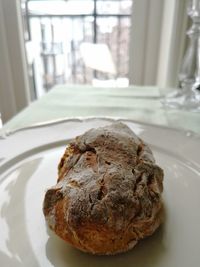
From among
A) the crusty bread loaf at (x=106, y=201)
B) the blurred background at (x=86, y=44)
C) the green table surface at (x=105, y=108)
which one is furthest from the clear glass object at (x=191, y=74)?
the crusty bread loaf at (x=106, y=201)

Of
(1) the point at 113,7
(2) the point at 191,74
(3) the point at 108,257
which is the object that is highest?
(1) the point at 113,7

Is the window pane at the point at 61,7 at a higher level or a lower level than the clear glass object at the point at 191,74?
higher

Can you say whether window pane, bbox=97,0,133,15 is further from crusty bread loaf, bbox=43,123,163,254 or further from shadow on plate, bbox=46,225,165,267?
shadow on plate, bbox=46,225,165,267

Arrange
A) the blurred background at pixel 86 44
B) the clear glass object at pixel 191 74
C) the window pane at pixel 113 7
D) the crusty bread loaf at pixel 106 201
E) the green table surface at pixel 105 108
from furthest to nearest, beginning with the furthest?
1. the window pane at pixel 113 7
2. the blurred background at pixel 86 44
3. the clear glass object at pixel 191 74
4. the green table surface at pixel 105 108
5. the crusty bread loaf at pixel 106 201

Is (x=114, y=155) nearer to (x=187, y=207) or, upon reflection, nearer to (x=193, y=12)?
(x=187, y=207)

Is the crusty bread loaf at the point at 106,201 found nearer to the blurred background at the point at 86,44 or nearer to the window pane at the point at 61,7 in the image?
the blurred background at the point at 86,44

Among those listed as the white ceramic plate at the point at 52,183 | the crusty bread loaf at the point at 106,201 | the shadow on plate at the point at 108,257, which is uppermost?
the crusty bread loaf at the point at 106,201

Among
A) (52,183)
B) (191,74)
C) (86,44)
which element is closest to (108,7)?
(86,44)

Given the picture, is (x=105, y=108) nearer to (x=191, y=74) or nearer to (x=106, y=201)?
(x=191, y=74)
